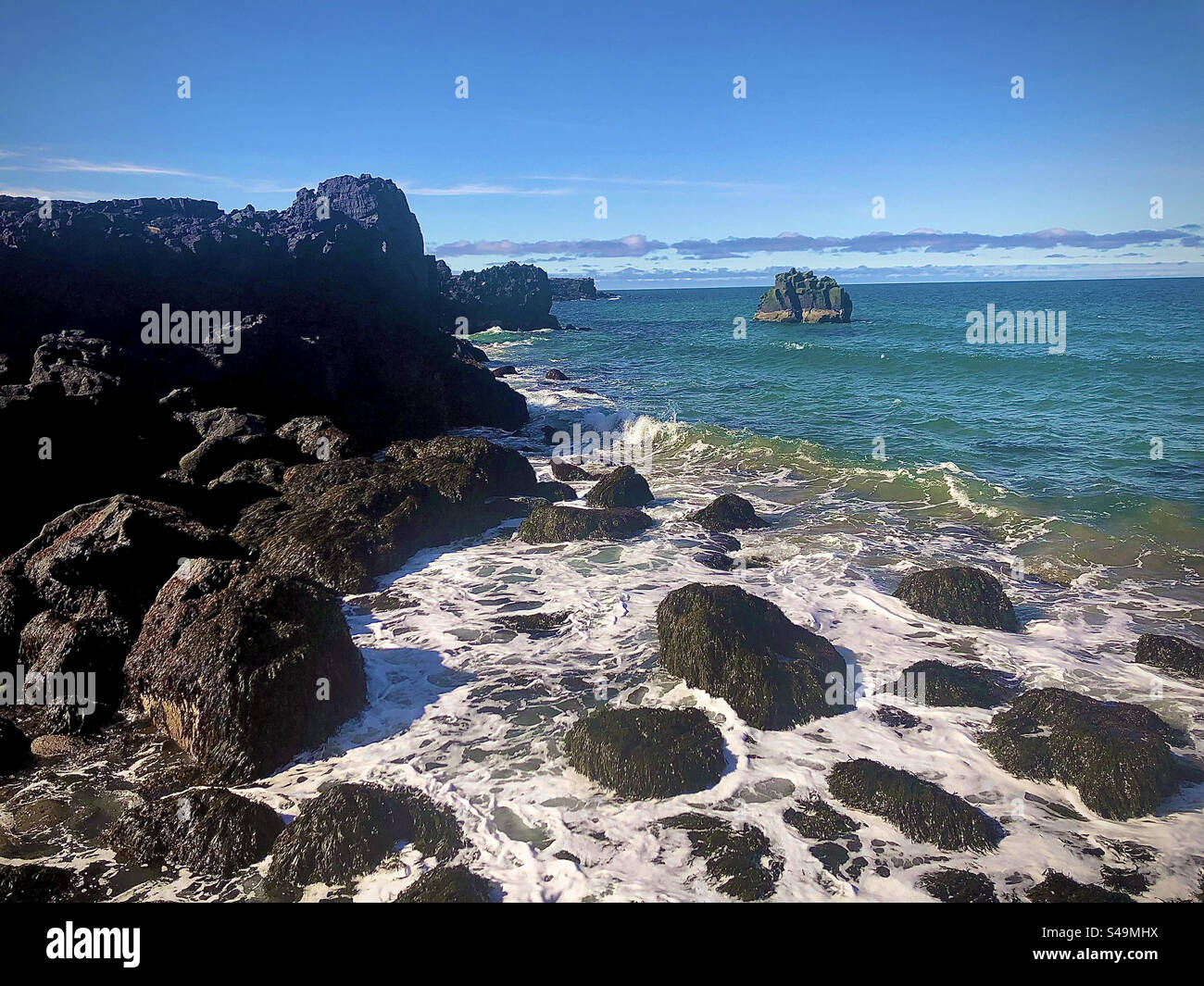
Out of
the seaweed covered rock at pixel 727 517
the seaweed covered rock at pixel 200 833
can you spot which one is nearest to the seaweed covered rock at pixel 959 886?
the seaweed covered rock at pixel 200 833

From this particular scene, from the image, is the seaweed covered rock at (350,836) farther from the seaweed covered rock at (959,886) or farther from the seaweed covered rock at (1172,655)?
the seaweed covered rock at (1172,655)

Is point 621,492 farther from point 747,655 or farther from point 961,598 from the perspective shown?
point 747,655

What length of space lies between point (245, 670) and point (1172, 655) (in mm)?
12649

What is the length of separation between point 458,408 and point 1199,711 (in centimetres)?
2412

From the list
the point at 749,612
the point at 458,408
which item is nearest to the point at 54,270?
the point at 458,408

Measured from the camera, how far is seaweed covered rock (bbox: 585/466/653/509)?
17.7 m

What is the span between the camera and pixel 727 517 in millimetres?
16734

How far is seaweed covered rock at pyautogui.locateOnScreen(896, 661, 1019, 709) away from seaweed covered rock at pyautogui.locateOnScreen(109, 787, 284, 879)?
26.0ft

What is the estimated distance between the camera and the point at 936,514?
58.6ft

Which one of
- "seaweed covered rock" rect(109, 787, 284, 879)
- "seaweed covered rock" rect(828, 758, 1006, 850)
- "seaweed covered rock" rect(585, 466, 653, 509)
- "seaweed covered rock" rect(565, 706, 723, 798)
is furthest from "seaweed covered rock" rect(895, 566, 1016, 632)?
"seaweed covered rock" rect(109, 787, 284, 879)

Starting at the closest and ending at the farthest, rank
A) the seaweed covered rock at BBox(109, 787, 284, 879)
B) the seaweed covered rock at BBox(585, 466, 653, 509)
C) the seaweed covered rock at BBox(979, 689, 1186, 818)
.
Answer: the seaweed covered rock at BBox(109, 787, 284, 879) → the seaweed covered rock at BBox(979, 689, 1186, 818) → the seaweed covered rock at BBox(585, 466, 653, 509)

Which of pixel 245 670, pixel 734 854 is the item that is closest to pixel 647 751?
pixel 734 854

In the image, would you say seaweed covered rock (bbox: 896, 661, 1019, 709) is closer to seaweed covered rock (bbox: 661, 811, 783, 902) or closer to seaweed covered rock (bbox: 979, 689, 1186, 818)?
seaweed covered rock (bbox: 979, 689, 1186, 818)

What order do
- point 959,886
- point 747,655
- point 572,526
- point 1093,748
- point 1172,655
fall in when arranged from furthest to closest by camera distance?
point 572,526 → point 1172,655 → point 747,655 → point 1093,748 → point 959,886
